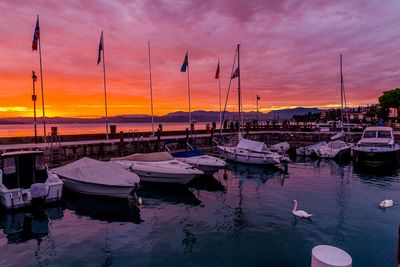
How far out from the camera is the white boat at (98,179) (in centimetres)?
1620

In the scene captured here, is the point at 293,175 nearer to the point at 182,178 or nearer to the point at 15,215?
the point at 182,178

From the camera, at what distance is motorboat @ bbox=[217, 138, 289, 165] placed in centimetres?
2784

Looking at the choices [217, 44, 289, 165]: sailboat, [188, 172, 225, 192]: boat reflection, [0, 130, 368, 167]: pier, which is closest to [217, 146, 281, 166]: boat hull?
[217, 44, 289, 165]: sailboat

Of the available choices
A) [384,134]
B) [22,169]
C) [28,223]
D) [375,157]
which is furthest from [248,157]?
[28,223]

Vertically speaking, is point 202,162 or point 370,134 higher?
point 370,134

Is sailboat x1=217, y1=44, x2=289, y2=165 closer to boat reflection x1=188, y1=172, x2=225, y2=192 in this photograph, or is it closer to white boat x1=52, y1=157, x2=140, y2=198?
boat reflection x1=188, y1=172, x2=225, y2=192

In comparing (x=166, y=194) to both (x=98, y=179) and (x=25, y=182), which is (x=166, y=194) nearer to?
(x=98, y=179)

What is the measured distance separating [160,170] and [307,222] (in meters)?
9.79

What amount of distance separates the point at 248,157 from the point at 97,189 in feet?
53.4

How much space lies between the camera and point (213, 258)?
9.88 metres

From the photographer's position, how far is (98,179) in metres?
16.7

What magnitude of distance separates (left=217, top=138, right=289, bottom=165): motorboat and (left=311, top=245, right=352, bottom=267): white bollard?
23069 millimetres

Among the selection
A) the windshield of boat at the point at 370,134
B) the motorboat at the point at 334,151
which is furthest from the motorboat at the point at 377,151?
the motorboat at the point at 334,151

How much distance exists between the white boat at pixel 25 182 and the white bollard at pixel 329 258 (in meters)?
14.3
